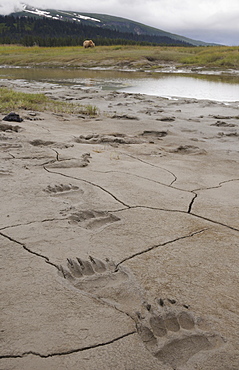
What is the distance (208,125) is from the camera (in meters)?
7.59

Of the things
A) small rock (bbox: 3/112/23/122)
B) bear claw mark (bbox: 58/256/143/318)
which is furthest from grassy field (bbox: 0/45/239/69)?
bear claw mark (bbox: 58/256/143/318)

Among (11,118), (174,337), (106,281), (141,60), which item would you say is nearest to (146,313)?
(174,337)

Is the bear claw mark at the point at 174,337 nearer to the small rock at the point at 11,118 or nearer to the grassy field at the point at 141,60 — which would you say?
the small rock at the point at 11,118

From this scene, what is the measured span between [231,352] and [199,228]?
1.25m

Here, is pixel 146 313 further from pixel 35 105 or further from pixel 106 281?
pixel 35 105

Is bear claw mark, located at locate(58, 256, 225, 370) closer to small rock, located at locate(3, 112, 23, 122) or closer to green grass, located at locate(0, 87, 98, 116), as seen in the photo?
small rock, located at locate(3, 112, 23, 122)

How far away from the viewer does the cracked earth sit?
1495mm

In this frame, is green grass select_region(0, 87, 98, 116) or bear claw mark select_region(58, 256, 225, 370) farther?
green grass select_region(0, 87, 98, 116)

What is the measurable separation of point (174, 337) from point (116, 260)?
71 centimetres

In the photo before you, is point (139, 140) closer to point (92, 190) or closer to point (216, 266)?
point (92, 190)

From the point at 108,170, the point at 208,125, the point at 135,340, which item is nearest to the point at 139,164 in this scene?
the point at 108,170

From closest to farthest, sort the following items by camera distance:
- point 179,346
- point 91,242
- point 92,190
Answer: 1. point 179,346
2. point 91,242
3. point 92,190

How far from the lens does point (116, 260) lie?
2172 mm

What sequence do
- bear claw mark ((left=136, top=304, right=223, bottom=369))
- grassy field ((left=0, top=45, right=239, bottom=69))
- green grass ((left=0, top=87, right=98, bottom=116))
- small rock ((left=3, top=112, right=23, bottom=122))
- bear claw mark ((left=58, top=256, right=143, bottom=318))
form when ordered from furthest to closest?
grassy field ((left=0, top=45, right=239, bottom=69)) < green grass ((left=0, top=87, right=98, bottom=116)) < small rock ((left=3, top=112, right=23, bottom=122)) < bear claw mark ((left=58, top=256, right=143, bottom=318)) < bear claw mark ((left=136, top=304, right=223, bottom=369))
